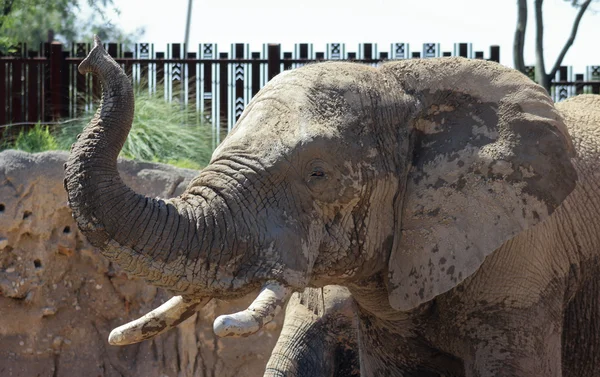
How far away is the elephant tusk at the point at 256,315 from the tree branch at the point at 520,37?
9.14 metres

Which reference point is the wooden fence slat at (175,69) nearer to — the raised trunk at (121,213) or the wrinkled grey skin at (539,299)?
the wrinkled grey skin at (539,299)

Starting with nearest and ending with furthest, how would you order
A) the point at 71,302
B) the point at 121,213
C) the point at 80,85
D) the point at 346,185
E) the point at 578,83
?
1. the point at 121,213
2. the point at 346,185
3. the point at 71,302
4. the point at 80,85
5. the point at 578,83

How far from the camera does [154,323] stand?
489cm

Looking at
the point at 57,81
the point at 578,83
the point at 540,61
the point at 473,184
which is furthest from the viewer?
the point at 578,83

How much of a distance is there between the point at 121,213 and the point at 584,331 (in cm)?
247

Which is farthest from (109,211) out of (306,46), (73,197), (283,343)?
(306,46)

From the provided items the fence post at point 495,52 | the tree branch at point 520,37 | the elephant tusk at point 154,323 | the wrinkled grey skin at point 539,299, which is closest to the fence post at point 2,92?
the fence post at point 495,52

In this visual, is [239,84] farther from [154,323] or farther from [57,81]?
[154,323]

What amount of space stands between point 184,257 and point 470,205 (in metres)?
1.31

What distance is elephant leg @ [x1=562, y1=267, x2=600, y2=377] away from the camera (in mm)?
5588

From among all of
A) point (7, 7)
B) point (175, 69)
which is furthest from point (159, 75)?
point (7, 7)

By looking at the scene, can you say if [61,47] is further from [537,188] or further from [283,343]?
[537,188]

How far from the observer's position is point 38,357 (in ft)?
31.9

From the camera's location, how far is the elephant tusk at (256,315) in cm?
425
